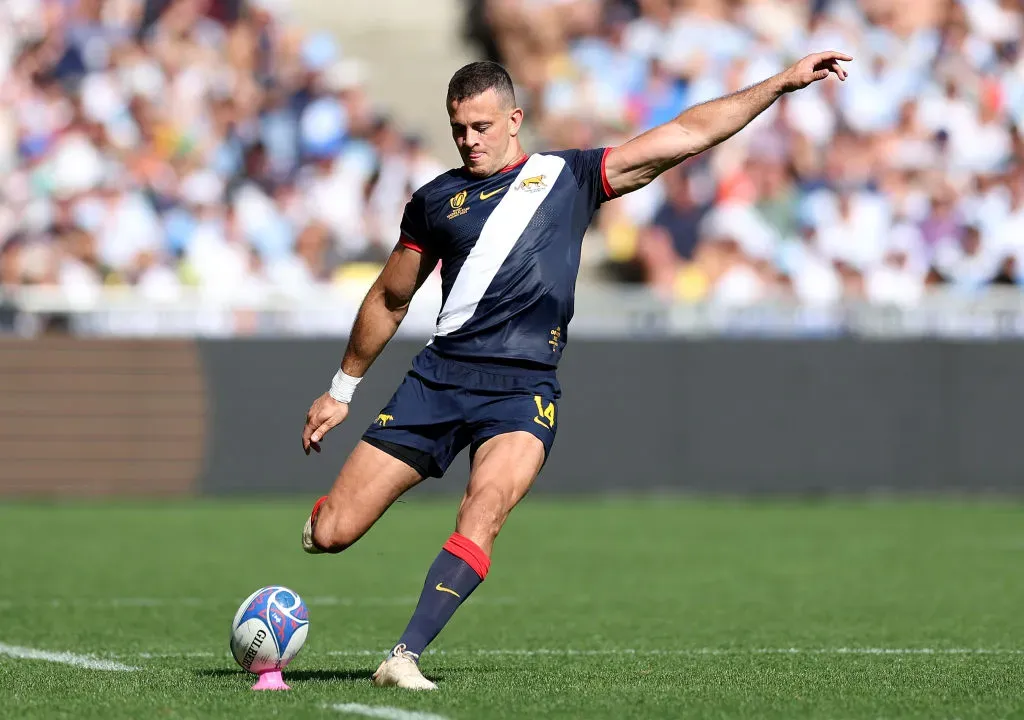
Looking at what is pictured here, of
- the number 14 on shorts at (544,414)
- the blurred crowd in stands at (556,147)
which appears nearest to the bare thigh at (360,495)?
the number 14 on shorts at (544,414)

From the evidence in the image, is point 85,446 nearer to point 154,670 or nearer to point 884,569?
point 884,569

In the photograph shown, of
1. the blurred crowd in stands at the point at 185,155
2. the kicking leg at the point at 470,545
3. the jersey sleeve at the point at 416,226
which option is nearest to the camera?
the kicking leg at the point at 470,545

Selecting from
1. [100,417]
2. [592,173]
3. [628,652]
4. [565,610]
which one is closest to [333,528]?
[592,173]

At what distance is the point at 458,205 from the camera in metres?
6.95

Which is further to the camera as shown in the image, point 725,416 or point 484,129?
point 725,416

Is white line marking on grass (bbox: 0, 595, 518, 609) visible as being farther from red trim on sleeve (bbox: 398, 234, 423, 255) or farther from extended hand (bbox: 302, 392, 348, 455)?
red trim on sleeve (bbox: 398, 234, 423, 255)

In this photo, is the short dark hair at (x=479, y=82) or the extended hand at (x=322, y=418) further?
the extended hand at (x=322, y=418)

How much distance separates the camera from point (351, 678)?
6980 mm

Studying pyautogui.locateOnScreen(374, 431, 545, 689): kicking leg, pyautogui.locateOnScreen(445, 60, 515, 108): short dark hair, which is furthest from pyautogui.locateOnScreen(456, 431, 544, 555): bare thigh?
pyautogui.locateOnScreen(445, 60, 515, 108): short dark hair

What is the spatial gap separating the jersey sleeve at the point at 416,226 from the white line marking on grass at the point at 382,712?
1.96 metres

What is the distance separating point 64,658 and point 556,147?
13389mm

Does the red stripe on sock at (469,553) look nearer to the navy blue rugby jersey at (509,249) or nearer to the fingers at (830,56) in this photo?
the navy blue rugby jersey at (509,249)

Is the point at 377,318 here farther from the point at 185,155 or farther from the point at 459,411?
the point at 185,155

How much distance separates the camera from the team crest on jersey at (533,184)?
6.96m
